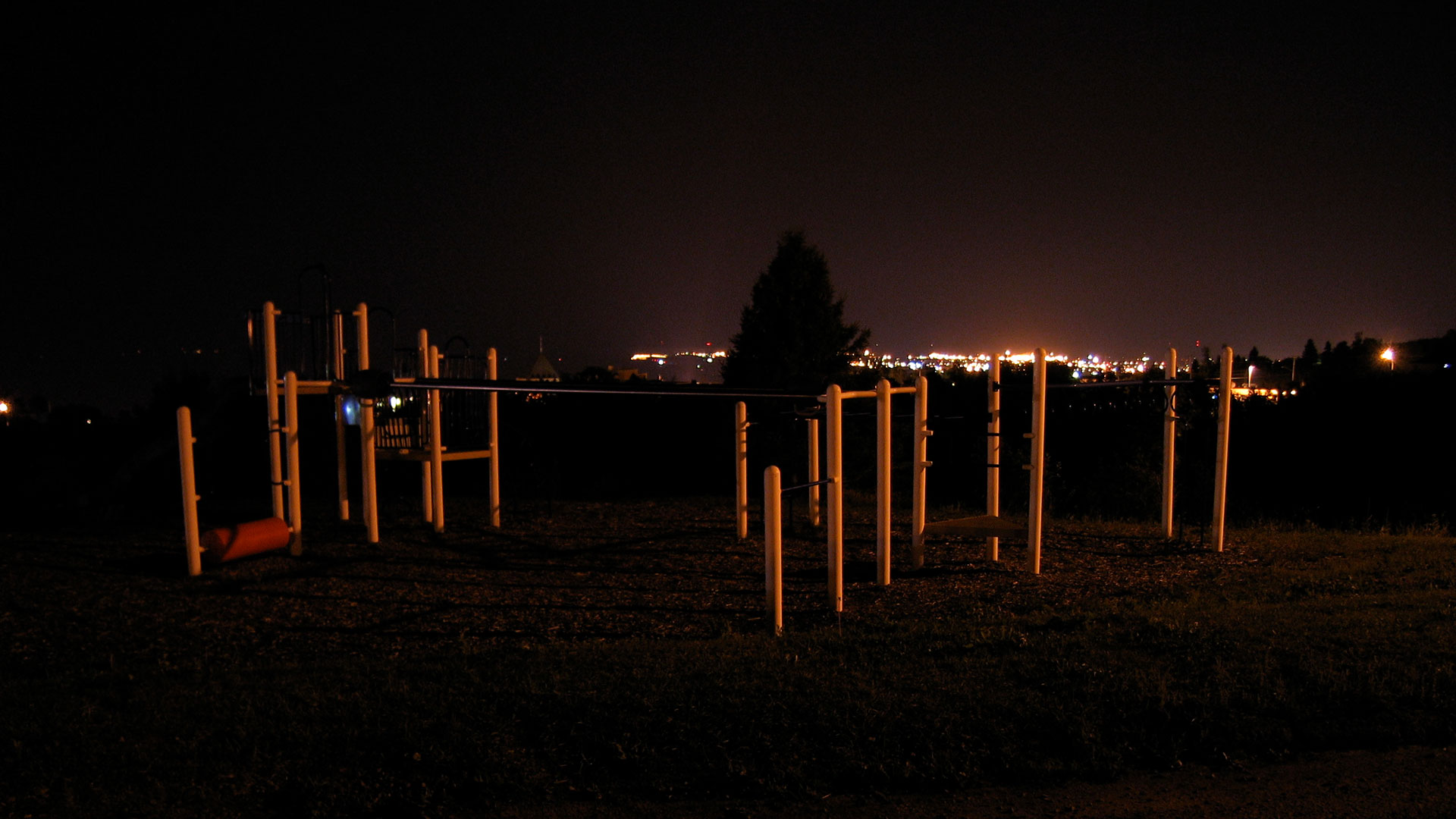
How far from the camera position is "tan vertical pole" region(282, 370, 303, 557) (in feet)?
29.5

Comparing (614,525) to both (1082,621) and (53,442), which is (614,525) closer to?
(1082,621)

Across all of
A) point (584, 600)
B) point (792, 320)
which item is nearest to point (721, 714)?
point (584, 600)

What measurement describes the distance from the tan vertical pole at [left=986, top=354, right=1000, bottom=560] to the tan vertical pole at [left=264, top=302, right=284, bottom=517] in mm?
7350

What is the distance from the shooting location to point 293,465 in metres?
9.25

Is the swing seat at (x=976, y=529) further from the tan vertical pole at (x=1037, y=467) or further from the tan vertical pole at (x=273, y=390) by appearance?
the tan vertical pole at (x=273, y=390)

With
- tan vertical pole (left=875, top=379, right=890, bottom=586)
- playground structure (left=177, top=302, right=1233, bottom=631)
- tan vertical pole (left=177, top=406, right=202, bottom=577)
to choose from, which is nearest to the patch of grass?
playground structure (left=177, top=302, right=1233, bottom=631)

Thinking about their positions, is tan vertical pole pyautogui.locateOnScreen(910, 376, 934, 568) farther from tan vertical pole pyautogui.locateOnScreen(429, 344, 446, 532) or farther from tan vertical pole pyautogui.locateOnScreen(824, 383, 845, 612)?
tan vertical pole pyautogui.locateOnScreen(429, 344, 446, 532)

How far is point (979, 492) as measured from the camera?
15.7m

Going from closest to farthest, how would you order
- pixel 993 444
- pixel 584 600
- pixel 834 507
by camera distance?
pixel 834 507, pixel 584 600, pixel 993 444

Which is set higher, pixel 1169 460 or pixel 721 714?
pixel 1169 460

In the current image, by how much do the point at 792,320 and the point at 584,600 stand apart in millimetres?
13055

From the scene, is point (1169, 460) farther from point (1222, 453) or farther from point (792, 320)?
point (792, 320)

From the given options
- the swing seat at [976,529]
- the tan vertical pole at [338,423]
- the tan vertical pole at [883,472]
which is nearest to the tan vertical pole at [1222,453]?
the swing seat at [976,529]

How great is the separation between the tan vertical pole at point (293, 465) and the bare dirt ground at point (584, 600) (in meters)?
0.24
